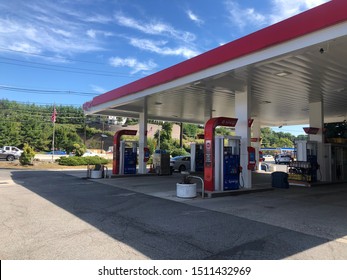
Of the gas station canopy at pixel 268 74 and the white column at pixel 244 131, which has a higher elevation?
the gas station canopy at pixel 268 74

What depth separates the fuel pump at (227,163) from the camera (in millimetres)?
12602

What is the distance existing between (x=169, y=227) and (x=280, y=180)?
9.71m

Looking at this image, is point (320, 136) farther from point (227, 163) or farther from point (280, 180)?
point (227, 163)

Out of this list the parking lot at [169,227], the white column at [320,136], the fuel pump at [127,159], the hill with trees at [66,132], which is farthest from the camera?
the hill with trees at [66,132]

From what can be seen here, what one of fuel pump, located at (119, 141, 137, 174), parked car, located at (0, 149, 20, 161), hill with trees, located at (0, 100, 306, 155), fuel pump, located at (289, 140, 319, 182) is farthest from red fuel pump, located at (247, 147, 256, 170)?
hill with trees, located at (0, 100, 306, 155)

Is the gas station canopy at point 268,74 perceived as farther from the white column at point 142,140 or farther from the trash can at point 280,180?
the trash can at point 280,180

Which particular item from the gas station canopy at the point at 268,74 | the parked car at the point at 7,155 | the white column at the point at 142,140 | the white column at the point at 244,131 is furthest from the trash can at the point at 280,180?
the parked car at the point at 7,155

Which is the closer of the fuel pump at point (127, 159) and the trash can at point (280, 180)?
the trash can at point (280, 180)

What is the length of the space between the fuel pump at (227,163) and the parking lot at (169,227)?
0.91 metres

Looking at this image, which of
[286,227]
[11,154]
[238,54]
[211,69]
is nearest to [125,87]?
[211,69]

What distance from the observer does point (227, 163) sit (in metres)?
12.8

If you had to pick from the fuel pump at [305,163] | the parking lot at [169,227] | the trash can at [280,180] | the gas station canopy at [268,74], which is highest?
the gas station canopy at [268,74]

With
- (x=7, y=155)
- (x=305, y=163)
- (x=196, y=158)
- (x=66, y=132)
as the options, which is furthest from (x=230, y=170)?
(x=66, y=132)

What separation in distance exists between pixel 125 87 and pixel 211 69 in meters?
7.09
